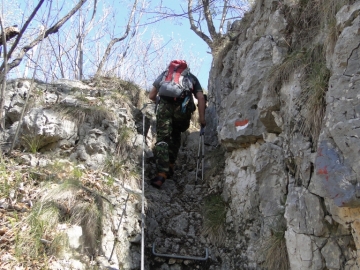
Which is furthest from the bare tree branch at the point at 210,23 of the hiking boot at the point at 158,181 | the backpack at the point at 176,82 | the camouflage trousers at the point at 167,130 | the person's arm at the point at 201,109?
the hiking boot at the point at 158,181

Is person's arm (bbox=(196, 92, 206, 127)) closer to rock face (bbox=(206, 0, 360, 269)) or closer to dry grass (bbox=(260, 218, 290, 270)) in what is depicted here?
rock face (bbox=(206, 0, 360, 269))

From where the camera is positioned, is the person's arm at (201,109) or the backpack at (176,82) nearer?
the backpack at (176,82)

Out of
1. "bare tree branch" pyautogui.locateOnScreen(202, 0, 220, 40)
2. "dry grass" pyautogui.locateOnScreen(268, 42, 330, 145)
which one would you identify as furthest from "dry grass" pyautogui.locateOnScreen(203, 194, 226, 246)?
"bare tree branch" pyautogui.locateOnScreen(202, 0, 220, 40)

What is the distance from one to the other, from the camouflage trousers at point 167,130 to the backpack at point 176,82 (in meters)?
Result: 0.18

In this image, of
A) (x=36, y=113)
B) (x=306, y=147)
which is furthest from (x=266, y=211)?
(x=36, y=113)

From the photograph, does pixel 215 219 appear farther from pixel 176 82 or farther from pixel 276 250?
pixel 176 82

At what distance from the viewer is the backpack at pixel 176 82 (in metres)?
6.00

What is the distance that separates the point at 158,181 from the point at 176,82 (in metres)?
1.68

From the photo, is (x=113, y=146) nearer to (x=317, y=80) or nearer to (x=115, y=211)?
(x=115, y=211)

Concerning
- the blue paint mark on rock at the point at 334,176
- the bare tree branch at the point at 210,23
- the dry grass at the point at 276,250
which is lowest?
the dry grass at the point at 276,250

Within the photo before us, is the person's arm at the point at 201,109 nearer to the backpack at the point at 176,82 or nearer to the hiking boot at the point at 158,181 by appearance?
the backpack at the point at 176,82

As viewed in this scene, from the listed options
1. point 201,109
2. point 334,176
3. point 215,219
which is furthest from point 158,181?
A: point 334,176

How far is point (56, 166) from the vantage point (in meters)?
5.00

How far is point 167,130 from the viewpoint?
5.97 metres
